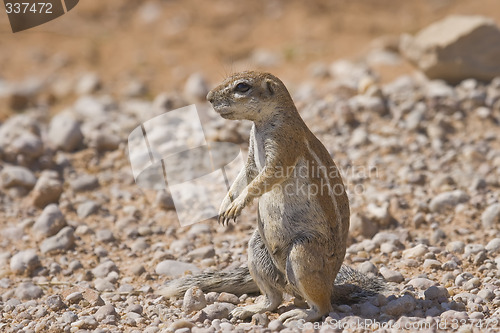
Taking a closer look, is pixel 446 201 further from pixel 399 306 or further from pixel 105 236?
pixel 105 236

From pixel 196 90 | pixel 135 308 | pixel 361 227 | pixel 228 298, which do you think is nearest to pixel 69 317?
pixel 135 308

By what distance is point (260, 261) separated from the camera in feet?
17.3

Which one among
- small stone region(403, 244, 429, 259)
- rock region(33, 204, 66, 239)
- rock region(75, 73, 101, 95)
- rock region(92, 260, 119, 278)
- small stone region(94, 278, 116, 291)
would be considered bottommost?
small stone region(403, 244, 429, 259)

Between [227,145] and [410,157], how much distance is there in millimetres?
2294

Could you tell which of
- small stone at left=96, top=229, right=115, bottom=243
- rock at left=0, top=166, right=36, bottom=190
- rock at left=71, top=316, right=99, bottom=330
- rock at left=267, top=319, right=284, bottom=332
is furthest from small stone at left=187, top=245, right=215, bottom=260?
rock at left=0, top=166, right=36, bottom=190

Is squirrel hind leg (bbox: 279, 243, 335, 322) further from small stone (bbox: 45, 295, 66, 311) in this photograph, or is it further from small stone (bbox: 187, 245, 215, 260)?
small stone (bbox: 45, 295, 66, 311)

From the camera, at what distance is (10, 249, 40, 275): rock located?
21.2ft

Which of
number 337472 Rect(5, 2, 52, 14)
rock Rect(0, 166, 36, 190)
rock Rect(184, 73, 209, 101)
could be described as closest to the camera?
rock Rect(0, 166, 36, 190)

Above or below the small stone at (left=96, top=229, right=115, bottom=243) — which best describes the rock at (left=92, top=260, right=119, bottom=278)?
below

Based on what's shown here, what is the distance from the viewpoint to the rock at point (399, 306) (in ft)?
16.5

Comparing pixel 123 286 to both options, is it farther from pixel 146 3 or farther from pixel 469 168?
pixel 146 3

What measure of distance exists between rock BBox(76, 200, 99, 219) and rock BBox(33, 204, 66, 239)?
409 millimetres

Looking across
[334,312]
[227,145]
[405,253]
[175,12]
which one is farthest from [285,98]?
[175,12]

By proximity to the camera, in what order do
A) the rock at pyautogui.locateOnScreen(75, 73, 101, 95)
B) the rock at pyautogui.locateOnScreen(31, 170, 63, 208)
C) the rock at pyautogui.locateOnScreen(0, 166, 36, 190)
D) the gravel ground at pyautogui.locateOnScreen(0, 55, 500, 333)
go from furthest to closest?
the rock at pyautogui.locateOnScreen(75, 73, 101, 95)
the rock at pyautogui.locateOnScreen(0, 166, 36, 190)
the rock at pyautogui.locateOnScreen(31, 170, 63, 208)
the gravel ground at pyautogui.locateOnScreen(0, 55, 500, 333)
